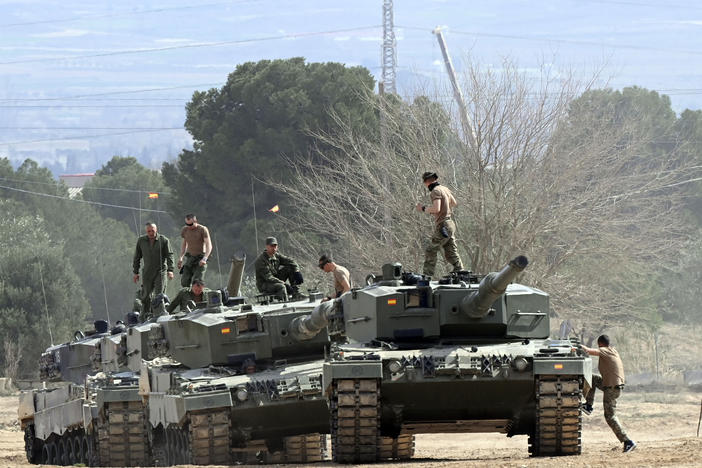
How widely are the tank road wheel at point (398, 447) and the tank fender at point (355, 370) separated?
4.06 m

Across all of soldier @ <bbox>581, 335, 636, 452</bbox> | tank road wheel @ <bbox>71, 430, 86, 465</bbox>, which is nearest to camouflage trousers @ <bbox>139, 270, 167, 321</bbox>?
tank road wheel @ <bbox>71, 430, 86, 465</bbox>

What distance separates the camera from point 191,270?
23453mm

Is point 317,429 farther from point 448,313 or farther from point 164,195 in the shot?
point 164,195

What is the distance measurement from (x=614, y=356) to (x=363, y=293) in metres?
3.13

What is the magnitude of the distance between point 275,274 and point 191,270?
239 centimetres

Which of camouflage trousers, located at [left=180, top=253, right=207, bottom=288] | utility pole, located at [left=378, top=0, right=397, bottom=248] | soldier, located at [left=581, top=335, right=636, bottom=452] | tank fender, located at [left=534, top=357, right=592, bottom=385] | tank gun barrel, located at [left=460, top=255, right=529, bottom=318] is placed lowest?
soldier, located at [left=581, top=335, right=636, bottom=452]

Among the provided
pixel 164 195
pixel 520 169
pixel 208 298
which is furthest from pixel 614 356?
pixel 164 195

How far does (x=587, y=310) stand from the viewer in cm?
3253

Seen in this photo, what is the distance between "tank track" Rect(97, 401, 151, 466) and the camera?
63.4 feet

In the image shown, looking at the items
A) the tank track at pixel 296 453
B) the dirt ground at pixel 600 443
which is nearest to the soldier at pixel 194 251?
the tank track at pixel 296 453

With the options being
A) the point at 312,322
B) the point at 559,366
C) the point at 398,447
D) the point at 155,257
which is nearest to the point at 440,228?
the point at 312,322

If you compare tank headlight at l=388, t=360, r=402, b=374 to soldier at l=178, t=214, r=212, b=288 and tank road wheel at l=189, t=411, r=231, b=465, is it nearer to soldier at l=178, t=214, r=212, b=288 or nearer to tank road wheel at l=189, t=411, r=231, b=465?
tank road wheel at l=189, t=411, r=231, b=465

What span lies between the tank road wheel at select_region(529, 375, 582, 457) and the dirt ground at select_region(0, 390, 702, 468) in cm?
28

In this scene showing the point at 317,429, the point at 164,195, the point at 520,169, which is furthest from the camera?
the point at 164,195
